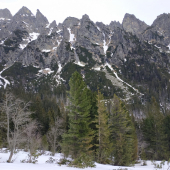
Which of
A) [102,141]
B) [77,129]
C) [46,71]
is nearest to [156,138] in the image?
[102,141]

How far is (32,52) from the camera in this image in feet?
597

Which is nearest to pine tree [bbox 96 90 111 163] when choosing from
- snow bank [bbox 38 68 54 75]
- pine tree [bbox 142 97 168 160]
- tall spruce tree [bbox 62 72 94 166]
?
tall spruce tree [bbox 62 72 94 166]

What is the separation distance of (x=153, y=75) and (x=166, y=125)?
14850 centimetres

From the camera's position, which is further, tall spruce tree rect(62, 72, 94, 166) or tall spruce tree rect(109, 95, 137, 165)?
tall spruce tree rect(109, 95, 137, 165)

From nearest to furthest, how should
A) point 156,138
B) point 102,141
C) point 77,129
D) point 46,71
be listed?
point 77,129 < point 102,141 < point 156,138 < point 46,71

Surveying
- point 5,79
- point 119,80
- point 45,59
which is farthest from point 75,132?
point 45,59

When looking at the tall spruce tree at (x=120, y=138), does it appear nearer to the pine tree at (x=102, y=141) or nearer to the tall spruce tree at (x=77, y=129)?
the pine tree at (x=102, y=141)

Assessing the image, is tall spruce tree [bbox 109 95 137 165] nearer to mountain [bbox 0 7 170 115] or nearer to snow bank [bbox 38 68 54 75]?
mountain [bbox 0 7 170 115]

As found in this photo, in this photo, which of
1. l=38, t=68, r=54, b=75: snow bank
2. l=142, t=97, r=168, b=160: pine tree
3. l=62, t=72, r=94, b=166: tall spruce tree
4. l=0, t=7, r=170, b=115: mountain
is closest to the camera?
l=62, t=72, r=94, b=166: tall spruce tree

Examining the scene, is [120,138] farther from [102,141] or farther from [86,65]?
[86,65]

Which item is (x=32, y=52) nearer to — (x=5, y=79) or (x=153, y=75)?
(x=5, y=79)

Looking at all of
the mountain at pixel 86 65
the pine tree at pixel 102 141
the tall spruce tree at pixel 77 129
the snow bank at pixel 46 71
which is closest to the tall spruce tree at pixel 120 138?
the pine tree at pixel 102 141

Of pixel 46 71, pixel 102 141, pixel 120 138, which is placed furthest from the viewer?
pixel 46 71

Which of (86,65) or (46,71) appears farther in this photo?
(46,71)
